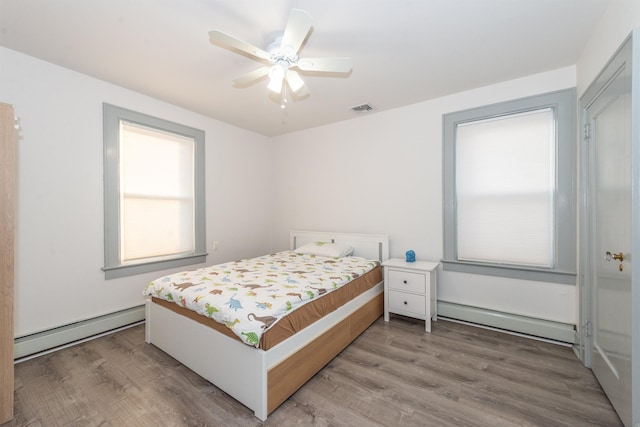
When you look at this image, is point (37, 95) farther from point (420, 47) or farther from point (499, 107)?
point (499, 107)

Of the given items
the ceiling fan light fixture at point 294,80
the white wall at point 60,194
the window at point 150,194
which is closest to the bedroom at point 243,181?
the white wall at point 60,194

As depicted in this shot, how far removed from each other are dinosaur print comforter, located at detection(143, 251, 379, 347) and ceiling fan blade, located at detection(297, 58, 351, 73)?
1660 mm

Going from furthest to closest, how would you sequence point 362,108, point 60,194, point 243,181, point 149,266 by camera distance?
point 243,181 → point 362,108 → point 149,266 → point 60,194

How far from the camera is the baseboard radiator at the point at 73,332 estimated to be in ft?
7.31

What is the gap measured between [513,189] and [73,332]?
4.46 meters

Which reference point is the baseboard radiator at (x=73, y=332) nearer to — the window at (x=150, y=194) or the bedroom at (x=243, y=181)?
the bedroom at (x=243, y=181)

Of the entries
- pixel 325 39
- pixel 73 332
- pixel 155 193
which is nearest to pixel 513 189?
pixel 325 39

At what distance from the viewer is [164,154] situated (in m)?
3.23

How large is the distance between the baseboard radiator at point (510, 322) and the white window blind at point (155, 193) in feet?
10.7

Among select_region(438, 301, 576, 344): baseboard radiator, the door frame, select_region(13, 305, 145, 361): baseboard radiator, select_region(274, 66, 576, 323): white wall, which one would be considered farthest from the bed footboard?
the door frame

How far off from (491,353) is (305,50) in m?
3.02

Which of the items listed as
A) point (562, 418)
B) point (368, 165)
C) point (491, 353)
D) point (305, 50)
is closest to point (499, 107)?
point (368, 165)

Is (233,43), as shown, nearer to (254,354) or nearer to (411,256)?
(254,354)

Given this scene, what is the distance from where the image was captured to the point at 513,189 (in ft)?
8.92
